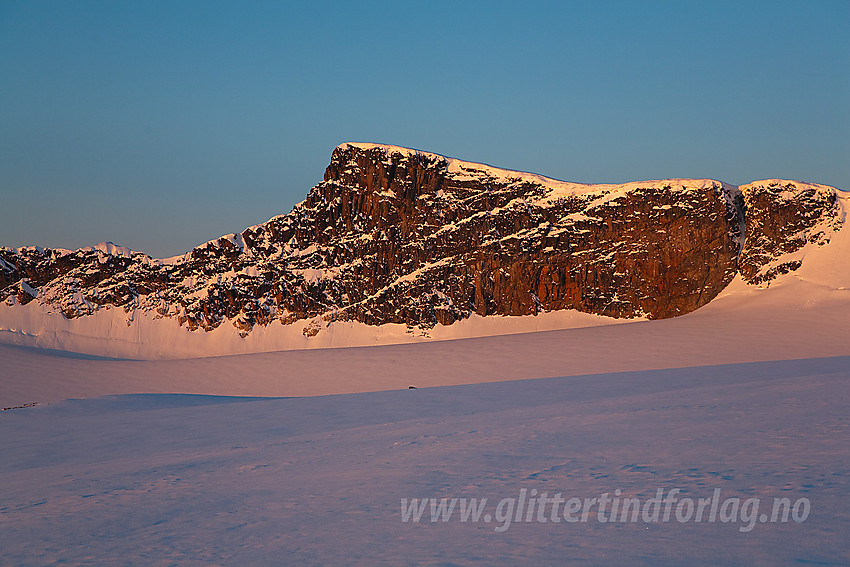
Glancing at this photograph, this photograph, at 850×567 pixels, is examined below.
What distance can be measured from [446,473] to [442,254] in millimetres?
57629

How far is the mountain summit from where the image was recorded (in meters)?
53.8

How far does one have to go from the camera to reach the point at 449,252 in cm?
6425

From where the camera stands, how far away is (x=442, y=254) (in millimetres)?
64625

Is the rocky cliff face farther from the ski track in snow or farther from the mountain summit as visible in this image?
the ski track in snow

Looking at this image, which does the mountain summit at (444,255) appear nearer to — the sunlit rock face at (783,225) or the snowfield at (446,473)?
the sunlit rock face at (783,225)

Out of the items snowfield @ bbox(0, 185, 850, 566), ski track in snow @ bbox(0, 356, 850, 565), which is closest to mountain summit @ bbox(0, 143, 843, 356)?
snowfield @ bbox(0, 185, 850, 566)

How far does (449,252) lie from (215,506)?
191ft

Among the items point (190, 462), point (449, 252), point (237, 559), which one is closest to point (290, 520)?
point (237, 559)

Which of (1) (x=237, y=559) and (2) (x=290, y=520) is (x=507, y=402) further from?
(1) (x=237, y=559)

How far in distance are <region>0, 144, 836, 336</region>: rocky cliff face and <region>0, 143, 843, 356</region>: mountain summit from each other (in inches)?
5.2

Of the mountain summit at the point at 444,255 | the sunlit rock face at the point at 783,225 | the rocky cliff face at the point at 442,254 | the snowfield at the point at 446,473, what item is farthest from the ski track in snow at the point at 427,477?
the rocky cliff face at the point at 442,254

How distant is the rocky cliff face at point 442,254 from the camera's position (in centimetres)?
5416

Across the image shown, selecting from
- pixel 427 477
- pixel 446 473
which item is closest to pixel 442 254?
pixel 446 473

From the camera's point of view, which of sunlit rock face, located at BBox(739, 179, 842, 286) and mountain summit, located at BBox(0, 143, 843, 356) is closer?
sunlit rock face, located at BBox(739, 179, 842, 286)
